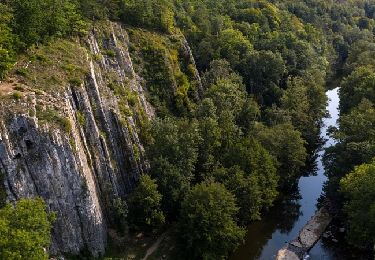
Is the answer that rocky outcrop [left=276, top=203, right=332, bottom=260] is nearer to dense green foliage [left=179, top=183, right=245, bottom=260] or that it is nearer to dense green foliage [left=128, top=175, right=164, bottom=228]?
dense green foliage [left=179, top=183, right=245, bottom=260]

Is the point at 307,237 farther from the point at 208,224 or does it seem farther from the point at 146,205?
the point at 146,205

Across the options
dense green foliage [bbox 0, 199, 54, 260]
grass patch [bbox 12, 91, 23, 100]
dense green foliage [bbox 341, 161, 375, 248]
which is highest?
grass patch [bbox 12, 91, 23, 100]

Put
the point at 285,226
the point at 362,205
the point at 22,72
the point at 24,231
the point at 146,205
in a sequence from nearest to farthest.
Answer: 1. the point at 24,231
2. the point at 22,72
3. the point at 362,205
4. the point at 146,205
5. the point at 285,226

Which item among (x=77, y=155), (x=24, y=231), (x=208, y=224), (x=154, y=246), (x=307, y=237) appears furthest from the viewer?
(x=307, y=237)

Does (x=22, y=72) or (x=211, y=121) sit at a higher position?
(x=22, y=72)

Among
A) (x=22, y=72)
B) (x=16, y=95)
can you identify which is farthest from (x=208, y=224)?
(x=22, y=72)

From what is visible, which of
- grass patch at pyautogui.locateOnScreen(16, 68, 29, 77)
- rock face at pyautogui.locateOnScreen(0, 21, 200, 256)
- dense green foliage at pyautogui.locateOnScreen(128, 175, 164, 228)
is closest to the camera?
rock face at pyautogui.locateOnScreen(0, 21, 200, 256)

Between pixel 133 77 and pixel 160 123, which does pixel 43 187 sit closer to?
pixel 160 123

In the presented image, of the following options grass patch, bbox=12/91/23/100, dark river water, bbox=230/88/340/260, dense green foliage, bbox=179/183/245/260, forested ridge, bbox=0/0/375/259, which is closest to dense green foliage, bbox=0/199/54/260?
forested ridge, bbox=0/0/375/259
